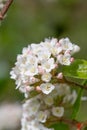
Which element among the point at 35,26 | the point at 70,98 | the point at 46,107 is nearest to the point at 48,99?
the point at 46,107

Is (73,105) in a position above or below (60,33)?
above

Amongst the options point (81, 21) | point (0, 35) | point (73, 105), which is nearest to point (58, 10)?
point (81, 21)

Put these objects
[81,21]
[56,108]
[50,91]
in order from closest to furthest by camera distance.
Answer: [50,91] < [56,108] < [81,21]

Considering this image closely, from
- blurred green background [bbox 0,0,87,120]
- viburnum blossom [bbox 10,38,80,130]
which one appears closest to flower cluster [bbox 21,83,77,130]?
viburnum blossom [bbox 10,38,80,130]

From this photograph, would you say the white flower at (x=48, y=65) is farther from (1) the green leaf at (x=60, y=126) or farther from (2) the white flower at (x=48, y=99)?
(1) the green leaf at (x=60, y=126)

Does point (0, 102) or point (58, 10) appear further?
point (58, 10)

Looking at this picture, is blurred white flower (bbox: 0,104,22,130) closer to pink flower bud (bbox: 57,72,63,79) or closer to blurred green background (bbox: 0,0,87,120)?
blurred green background (bbox: 0,0,87,120)

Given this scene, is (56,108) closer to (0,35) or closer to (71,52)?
(71,52)
